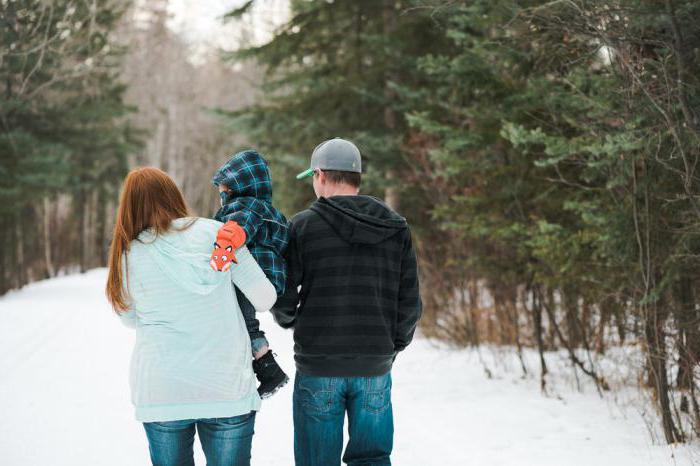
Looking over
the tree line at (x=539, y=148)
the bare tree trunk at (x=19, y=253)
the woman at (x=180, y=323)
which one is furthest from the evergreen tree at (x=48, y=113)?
the woman at (x=180, y=323)

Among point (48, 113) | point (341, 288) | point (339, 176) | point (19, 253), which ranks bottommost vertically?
point (341, 288)

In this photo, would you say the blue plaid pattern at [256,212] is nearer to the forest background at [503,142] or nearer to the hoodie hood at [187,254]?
the hoodie hood at [187,254]

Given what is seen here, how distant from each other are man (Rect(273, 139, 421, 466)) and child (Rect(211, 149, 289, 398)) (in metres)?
0.13

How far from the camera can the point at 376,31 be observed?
43.8ft

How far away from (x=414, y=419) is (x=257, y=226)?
14.2ft

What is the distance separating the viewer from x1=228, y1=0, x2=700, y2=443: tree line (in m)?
4.91

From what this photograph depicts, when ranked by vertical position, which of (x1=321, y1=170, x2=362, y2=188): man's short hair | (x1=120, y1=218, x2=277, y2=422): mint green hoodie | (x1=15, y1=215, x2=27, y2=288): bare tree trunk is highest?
(x1=15, y1=215, x2=27, y2=288): bare tree trunk

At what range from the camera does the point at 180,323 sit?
9.64 ft

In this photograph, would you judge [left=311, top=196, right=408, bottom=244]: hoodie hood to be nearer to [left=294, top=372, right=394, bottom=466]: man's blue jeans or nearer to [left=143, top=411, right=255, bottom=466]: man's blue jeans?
[left=294, top=372, right=394, bottom=466]: man's blue jeans

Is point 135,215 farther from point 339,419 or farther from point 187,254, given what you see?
point 339,419

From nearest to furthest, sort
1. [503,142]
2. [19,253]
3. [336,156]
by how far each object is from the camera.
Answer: [336,156] → [503,142] → [19,253]

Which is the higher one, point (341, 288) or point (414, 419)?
point (341, 288)

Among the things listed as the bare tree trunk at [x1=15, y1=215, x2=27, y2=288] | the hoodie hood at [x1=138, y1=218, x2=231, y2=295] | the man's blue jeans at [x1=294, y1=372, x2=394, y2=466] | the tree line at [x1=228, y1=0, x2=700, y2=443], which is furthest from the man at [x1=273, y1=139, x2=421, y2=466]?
the bare tree trunk at [x1=15, y1=215, x2=27, y2=288]

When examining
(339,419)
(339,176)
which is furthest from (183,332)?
(339,176)
